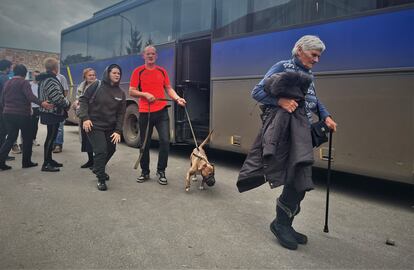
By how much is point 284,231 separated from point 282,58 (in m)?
3.01

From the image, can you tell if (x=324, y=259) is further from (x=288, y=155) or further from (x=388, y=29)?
(x=388, y=29)

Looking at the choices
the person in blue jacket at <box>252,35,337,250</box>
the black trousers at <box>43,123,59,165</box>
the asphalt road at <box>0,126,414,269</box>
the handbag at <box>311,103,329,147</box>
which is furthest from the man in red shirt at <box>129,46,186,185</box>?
the handbag at <box>311,103,329,147</box>

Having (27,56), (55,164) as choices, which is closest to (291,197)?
(55,164)

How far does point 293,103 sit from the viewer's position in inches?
111

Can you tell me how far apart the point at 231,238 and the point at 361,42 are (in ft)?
9.75

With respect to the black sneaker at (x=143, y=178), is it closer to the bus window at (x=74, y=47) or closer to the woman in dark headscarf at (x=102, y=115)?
the woman in dark headscarf at (x=102, y=115)

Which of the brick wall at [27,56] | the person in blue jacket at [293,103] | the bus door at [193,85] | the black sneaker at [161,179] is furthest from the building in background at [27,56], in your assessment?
the person in blue jacket at [293,103]

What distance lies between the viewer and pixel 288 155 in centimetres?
286

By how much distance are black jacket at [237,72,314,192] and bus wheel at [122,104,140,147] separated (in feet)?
20.1

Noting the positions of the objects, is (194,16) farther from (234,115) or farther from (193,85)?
(234,115)

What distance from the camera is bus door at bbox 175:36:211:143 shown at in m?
7.44

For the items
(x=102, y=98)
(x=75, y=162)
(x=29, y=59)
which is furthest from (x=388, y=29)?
(x=29, y=59)

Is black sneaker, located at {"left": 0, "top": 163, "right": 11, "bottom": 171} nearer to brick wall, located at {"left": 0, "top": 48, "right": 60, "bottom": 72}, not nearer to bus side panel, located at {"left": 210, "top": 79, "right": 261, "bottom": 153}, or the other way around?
bus side panel, located at {"left": 210, "top": 79, "right": 261, "bottom": 153}

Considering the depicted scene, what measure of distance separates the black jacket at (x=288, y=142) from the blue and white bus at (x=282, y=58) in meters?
1.98
